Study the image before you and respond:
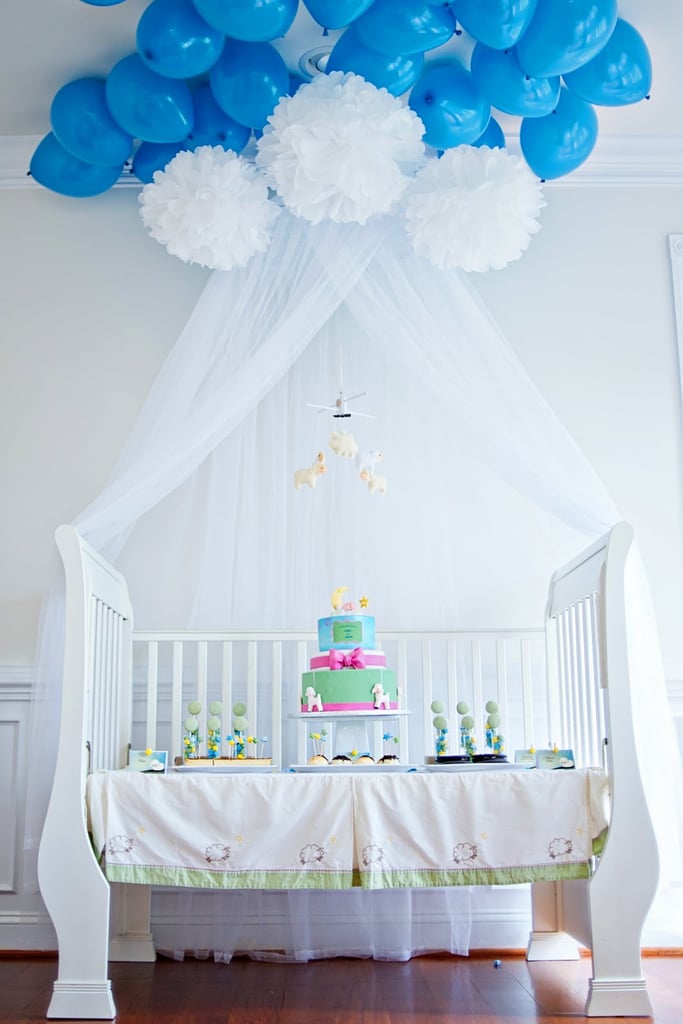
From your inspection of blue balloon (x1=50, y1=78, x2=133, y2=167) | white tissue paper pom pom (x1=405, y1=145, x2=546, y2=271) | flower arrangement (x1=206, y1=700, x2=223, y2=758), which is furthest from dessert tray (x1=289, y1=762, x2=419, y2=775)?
blue balloon (x1=50, y1=78, x2=133, y2=167)

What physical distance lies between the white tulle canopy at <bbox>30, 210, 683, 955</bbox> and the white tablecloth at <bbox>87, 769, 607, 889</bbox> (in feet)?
1.49

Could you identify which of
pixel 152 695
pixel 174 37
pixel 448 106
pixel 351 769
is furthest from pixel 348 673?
pixel 174 37

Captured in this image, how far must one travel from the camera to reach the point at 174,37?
2.75m

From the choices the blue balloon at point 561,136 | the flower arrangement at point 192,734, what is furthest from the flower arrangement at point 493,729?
the blue balloon at point 561,136

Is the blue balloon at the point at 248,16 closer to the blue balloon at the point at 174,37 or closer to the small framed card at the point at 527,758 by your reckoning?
the blue balloon at the point at 174,37

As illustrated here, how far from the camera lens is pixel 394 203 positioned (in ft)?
10.2

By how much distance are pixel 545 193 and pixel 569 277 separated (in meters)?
0.31

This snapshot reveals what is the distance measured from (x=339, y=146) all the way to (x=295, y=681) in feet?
4.98

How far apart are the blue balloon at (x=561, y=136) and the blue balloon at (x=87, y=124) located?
1136 mm

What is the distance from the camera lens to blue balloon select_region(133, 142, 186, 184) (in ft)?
10.8

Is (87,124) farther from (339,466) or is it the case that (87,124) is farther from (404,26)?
(339,466)

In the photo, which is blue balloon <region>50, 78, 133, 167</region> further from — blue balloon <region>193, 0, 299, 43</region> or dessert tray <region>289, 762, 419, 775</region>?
dessert tray <region>289, 762, 419, 775</region>

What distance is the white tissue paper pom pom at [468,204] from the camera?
116 inches

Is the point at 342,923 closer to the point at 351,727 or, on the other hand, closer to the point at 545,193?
the point at 351,727
